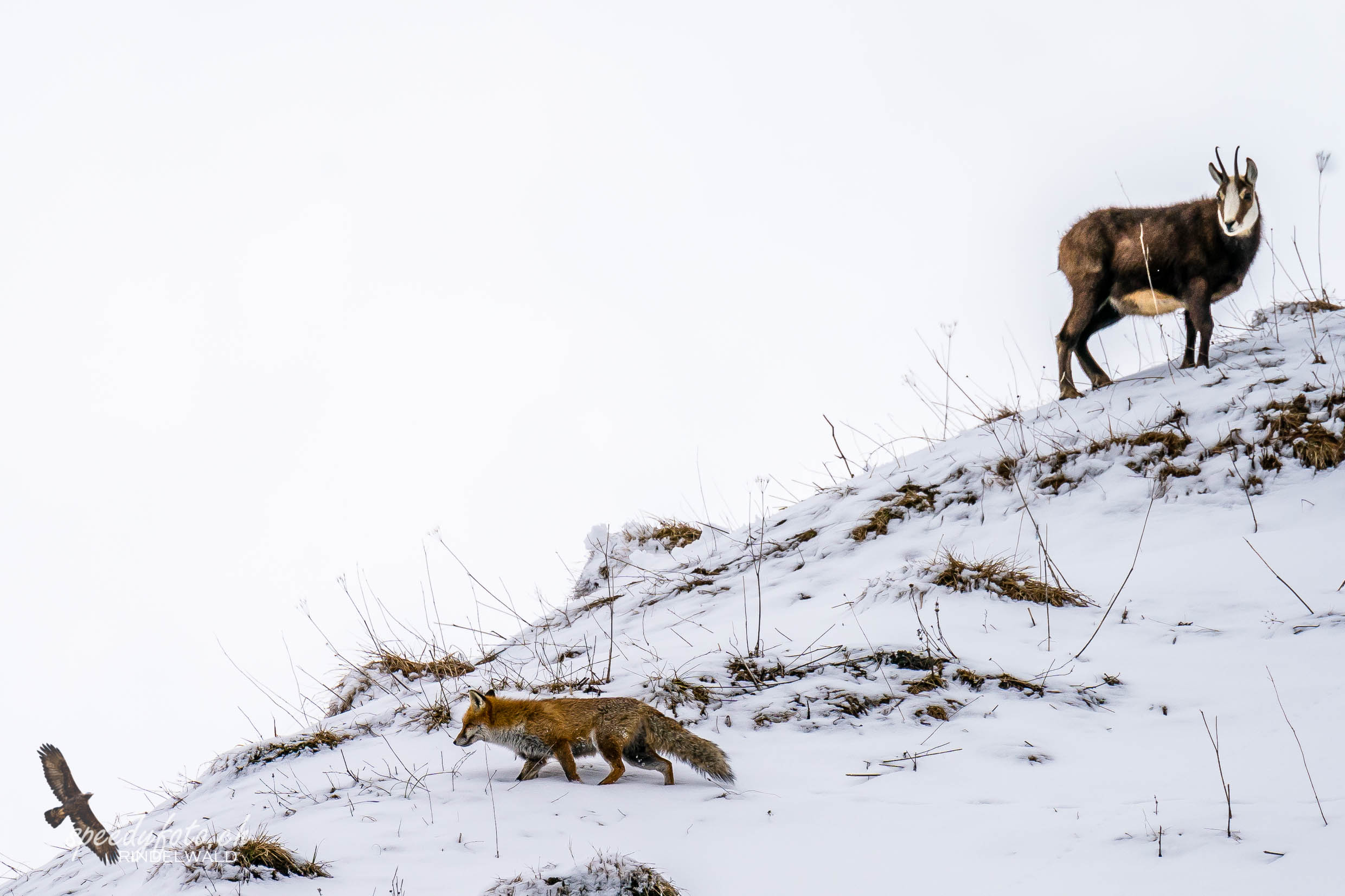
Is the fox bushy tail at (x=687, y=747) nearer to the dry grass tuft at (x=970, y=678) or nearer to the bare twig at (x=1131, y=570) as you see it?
the dry grass tuft at (x=970, y=678)

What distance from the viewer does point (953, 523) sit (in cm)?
678

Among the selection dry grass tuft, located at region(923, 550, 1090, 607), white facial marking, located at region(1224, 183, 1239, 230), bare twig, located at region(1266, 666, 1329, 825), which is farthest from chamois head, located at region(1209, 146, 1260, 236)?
bare twig, located at region(1266, 666, 1329, 825)

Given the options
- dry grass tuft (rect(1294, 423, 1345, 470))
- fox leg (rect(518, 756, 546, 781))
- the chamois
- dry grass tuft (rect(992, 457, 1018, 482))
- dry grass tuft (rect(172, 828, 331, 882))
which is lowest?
fox leg (rect(518, 756, 546, 781))

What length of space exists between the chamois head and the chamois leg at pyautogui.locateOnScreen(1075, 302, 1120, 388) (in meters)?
1.35

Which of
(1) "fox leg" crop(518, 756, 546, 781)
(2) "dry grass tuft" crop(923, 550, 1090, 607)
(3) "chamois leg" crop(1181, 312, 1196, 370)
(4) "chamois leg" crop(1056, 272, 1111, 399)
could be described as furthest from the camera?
(4) "chamois leg" crop(1056, 272, 1111, 399)

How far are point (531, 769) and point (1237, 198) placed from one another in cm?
765

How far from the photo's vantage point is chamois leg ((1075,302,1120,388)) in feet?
29.1

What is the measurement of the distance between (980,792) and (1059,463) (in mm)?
4235

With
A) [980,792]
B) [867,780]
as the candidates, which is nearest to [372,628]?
[867,780]

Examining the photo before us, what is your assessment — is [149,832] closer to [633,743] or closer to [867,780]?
[633,743]

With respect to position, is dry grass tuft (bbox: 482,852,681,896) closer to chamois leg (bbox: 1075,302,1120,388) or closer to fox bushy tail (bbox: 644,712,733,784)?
fox bushy tail (bbox: 644,712,733,784)

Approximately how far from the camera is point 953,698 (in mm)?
4398

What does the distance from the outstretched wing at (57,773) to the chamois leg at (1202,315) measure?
8.79 meters

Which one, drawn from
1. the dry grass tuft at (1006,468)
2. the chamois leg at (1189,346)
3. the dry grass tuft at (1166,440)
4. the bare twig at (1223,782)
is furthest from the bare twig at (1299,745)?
the chamois leg at (1189,346)
